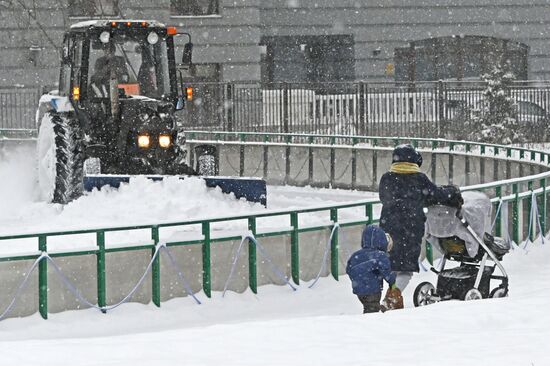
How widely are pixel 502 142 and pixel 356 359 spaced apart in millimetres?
24661

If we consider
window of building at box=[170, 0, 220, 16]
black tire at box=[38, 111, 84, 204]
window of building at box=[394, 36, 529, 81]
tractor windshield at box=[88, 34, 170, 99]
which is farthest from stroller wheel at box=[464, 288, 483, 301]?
window of building at box=[394, 36, 529, 81]

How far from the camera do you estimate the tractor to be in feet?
70.7

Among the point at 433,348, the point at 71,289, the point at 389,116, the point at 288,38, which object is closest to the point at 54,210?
the point at 71,289

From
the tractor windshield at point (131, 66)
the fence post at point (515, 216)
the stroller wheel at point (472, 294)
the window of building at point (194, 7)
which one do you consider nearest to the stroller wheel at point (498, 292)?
the stroller wheel at point (472, 294)

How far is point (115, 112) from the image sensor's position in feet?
71.2

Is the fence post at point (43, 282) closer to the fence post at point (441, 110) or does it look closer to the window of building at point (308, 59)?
the fence post at point (441, 110)

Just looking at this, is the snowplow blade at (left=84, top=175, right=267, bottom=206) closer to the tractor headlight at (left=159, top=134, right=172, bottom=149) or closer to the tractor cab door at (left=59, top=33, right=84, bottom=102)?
the tractor headlight at (left=159, top=134, right=172, bottom=149)

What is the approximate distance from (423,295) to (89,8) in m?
27.8

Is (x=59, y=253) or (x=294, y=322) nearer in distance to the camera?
(x=294, y=322)

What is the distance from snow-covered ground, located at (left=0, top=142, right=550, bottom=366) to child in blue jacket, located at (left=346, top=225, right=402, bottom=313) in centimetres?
29

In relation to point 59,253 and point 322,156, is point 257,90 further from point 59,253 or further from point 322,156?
point 59,253

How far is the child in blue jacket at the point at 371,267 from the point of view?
510 inches

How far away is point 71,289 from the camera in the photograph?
15.5 metres

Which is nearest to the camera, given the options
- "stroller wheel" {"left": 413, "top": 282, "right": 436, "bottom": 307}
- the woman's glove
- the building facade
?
the woman's glove
